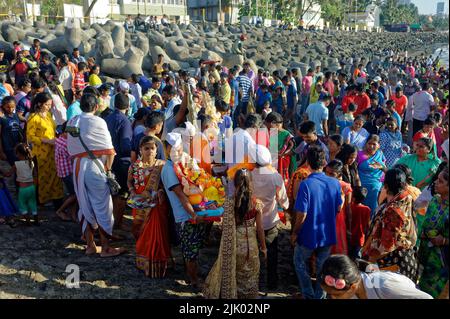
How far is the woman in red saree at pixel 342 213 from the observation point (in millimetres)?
4285

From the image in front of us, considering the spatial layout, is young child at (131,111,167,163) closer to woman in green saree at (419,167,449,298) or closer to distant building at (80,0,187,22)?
woman in green saree at (419,167,449,298)

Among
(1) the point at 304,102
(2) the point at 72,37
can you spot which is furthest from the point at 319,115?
(2) the point at 72,37

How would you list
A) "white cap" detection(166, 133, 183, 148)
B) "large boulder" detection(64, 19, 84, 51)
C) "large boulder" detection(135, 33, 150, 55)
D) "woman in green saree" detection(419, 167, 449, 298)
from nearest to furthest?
"woman in green saree" detection(419, 167, 449, 298) → "white cap" detection(166, 133, 183, 148) → "large boulder" detection(64, 19, 84, 51) → "large boulder" detection(135, 33, 150, 55)

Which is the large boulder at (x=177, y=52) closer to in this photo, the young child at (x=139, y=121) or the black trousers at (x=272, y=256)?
the young child at (x=139, y=121)

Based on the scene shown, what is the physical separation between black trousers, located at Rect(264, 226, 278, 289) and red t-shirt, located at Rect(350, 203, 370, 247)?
81 centimetres

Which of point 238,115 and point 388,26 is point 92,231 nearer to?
point 238,115

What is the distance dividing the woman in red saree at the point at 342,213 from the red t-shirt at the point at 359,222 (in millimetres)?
187

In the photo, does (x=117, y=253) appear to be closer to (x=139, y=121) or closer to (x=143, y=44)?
(x=139, y=121)

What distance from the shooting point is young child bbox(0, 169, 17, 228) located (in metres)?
5.40

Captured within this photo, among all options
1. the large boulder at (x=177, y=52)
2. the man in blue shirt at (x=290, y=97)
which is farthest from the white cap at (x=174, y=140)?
the large boulder at (x=177, y=52)

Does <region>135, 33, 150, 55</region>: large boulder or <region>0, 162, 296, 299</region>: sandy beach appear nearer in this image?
<region>0, 162, 296, 299</region>: sandy beach

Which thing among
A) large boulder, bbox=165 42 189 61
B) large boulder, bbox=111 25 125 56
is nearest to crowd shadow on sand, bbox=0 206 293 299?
large boulder, bbox=111 25 125 56

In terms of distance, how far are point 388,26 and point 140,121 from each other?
10067cm

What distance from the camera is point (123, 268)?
190 inches
